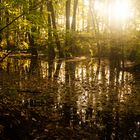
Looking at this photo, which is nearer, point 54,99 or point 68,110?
point 68,110

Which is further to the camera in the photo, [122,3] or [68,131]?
[122,3]

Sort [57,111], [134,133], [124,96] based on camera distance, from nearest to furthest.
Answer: [134,133] → [57,111] → [124,96]

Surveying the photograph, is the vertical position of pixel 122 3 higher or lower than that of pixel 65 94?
higher

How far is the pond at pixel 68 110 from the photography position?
7.53 metres

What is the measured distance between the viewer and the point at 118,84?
1425 cm

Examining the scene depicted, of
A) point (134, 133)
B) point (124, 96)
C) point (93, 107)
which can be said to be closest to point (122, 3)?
point (124, 96)

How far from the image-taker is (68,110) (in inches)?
368

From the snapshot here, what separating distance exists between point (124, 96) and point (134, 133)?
4067mm

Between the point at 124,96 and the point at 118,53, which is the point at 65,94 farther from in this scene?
the point at 118,53

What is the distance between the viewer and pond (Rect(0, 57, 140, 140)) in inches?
296

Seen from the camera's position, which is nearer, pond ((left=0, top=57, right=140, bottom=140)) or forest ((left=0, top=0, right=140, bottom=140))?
pond ((left=0, top=57, right=140, bottom=140))

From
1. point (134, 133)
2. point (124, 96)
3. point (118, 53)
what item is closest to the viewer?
point (134, 133)

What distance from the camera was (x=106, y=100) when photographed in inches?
424

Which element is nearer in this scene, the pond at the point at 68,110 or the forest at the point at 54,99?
the pond at the point at 68,110
